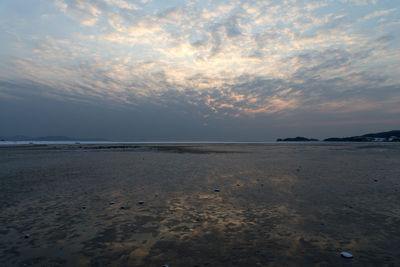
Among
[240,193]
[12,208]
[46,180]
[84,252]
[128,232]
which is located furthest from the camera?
[46,180]

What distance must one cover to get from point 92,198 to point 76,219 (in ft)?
10.1

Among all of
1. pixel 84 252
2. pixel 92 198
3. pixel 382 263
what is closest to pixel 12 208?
pixel 92 198

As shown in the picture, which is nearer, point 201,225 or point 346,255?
point 346,255

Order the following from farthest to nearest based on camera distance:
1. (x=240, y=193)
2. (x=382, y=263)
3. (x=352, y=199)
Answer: (x=240, y=193), (x=352, y=199), (x=382, y=263)

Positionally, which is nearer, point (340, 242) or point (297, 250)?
point (297, 250)

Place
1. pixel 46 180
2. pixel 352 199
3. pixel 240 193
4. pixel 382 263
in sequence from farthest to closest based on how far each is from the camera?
pixel 46 180, pixel 240 193, pixel 352 199, pixel 382 263

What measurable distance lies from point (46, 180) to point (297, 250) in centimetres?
1721

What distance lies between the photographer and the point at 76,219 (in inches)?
327

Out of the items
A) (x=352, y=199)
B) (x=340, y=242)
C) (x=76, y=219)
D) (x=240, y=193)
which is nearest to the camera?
(x=340, y=242)

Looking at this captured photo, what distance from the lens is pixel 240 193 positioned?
39.6ft

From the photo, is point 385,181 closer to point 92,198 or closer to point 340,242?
point 340,242

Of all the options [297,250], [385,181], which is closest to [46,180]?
[297,250]

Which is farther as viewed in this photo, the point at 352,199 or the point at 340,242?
the point at 352,199

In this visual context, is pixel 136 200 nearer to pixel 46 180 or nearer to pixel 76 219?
pixel 76 219
